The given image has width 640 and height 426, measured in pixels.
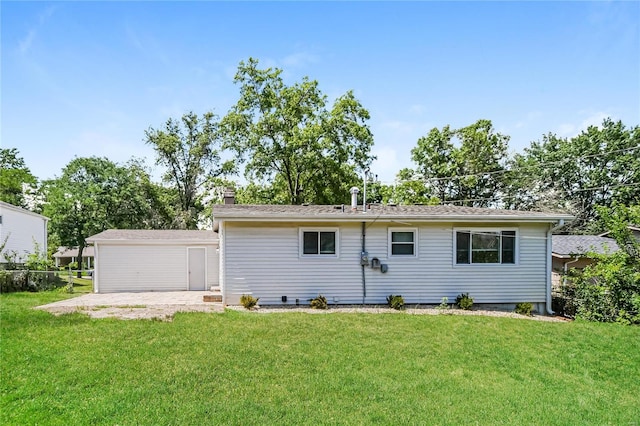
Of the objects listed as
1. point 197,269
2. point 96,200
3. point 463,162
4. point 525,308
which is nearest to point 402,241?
point 525,308

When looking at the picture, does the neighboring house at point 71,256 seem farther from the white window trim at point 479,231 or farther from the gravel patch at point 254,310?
the white window trim at point 479,231

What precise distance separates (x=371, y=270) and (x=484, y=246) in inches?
146

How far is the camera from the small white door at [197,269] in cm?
1645

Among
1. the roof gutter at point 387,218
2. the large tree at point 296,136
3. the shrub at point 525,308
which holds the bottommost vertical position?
the shrub at point 525,308

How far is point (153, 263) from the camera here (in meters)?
16.2

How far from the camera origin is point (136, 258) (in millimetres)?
16141

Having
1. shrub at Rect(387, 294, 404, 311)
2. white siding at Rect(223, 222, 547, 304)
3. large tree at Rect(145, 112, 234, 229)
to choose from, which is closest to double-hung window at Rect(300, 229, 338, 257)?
white siding at Rect(223, 222, 547, 304)

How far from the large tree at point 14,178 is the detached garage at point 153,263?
25.2 meters

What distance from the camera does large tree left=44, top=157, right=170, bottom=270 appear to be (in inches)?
1051

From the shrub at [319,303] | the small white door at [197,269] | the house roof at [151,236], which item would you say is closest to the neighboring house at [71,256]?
the house roof at [151,236]

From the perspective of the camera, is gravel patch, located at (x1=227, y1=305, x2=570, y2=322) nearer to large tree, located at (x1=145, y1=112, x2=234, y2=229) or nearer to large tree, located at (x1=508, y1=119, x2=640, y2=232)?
large tree, located at (x1=145, y1=112, x2=234, y2=229)

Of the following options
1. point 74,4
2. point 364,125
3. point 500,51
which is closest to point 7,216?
point 74,4

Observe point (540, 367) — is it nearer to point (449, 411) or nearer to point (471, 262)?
point (449, 411)

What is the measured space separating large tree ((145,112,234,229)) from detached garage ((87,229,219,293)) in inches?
538
